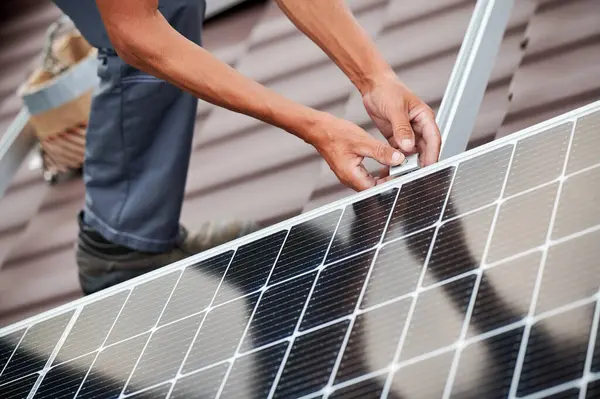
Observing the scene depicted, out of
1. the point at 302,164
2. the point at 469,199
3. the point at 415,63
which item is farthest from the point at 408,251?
the point at 415,63

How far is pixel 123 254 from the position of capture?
2.87 m

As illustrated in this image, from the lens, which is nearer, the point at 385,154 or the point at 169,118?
the point at 385,154

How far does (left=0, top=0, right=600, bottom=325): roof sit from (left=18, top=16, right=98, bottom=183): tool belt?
0.11 m

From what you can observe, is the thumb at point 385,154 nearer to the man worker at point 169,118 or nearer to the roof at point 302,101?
the man worker at point 169,118

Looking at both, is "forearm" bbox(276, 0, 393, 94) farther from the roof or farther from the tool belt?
the tool belt

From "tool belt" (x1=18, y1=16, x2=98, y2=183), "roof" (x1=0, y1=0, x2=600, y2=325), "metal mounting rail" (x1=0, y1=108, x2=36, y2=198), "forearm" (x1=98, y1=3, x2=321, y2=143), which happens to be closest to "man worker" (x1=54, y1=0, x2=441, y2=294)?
"forearm" (x1=98, y1=3, x2=321, y2=143)

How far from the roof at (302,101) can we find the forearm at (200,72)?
2.78 ft

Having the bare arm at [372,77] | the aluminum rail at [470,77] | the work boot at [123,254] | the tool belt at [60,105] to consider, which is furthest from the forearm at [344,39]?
the tool belt at [60,105]

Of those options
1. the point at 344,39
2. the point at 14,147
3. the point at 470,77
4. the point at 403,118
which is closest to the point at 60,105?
the point at 14,147

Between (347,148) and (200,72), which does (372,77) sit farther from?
(200,72)

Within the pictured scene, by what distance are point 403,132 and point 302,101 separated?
4.78 ft

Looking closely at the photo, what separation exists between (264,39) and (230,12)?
45 centimetres

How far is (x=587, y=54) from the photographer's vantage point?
9.52ft

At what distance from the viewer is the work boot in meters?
2.87
